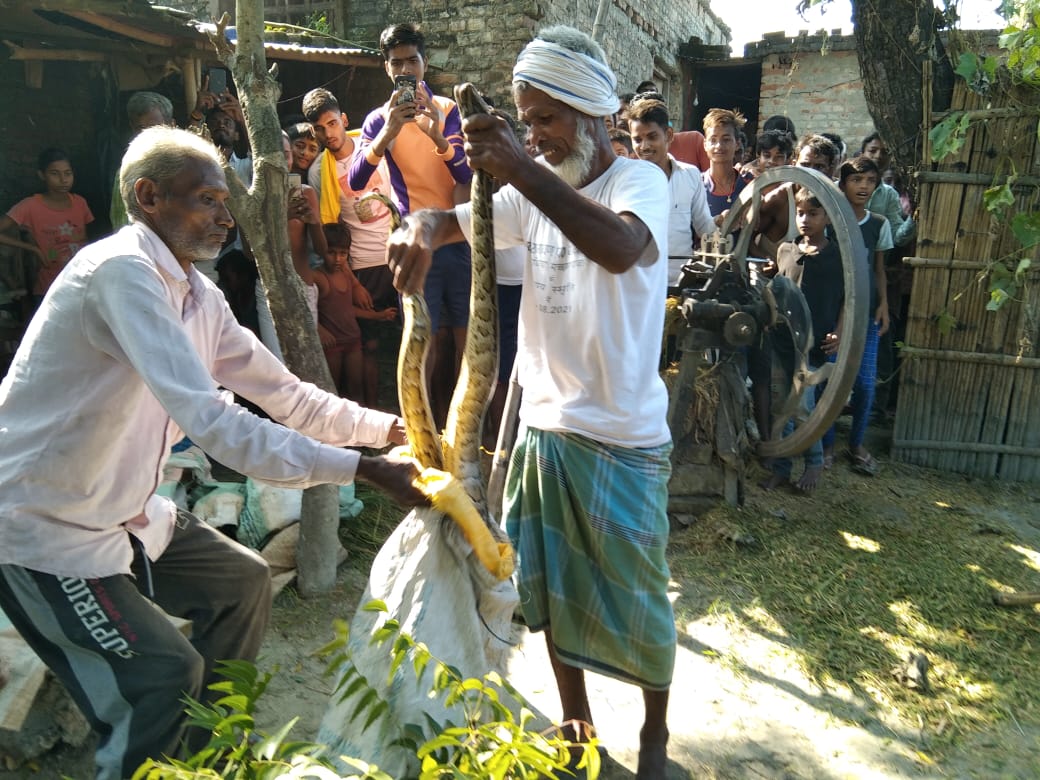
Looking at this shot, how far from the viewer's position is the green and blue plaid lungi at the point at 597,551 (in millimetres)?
2182

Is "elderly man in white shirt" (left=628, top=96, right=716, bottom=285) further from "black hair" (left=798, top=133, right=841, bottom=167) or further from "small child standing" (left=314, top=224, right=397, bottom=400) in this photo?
"small child standing" (left=314, top=224, right=397, bottom=400)

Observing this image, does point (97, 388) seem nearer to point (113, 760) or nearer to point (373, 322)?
point (113, 760)

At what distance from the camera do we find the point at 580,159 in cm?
206

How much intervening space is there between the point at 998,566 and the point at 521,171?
354 centimetres

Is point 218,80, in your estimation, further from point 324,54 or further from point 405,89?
point 405,89

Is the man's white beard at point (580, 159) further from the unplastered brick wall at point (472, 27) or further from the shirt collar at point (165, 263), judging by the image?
the unplastered brick wall at point (472, 27)

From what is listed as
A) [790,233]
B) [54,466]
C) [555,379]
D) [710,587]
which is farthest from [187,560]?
[790,233]

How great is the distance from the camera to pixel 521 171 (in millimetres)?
1727

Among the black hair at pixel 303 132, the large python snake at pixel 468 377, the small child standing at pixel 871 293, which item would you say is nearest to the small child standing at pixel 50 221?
the black hair at pixel 303 132

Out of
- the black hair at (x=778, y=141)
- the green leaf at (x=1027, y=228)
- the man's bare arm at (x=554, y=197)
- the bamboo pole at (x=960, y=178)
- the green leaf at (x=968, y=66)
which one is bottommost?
the man's bare arm at (x=554, y=197)

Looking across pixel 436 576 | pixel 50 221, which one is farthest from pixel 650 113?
pixel 50 221

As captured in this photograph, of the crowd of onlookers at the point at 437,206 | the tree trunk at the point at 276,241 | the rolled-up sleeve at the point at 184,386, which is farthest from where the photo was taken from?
the crowd of onlookers at the point at 437,206

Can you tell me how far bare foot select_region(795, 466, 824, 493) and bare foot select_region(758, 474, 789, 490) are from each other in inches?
3.7

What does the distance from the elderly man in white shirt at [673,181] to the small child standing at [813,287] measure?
1.85 feet
